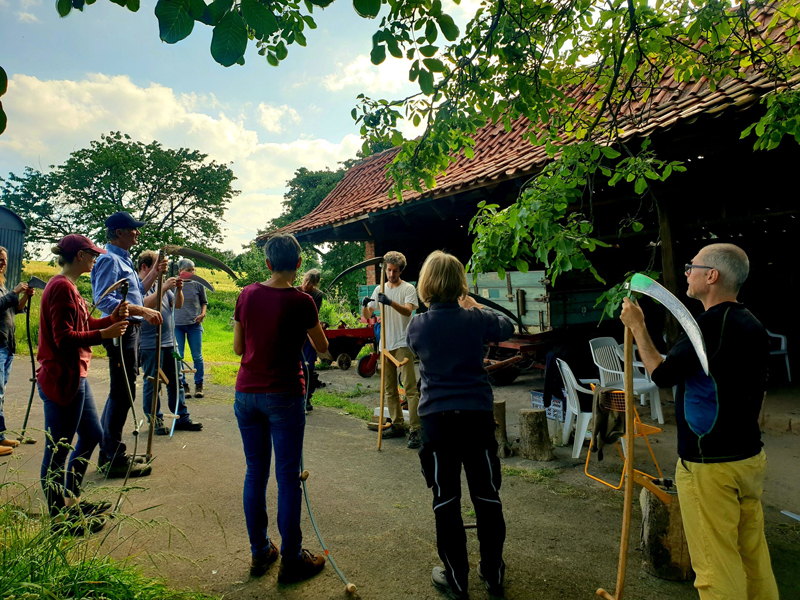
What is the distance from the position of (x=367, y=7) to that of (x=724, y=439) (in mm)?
2155

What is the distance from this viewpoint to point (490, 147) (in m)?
8.52

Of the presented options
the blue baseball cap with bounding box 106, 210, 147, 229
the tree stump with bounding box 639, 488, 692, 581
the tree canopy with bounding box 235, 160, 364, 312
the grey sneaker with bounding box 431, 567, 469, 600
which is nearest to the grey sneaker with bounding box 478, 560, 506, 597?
the grey sneaker with bounding box 431, 567, 469, 600

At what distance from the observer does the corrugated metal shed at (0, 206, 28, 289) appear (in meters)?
8.84

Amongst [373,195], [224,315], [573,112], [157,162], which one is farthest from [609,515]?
[157,162]

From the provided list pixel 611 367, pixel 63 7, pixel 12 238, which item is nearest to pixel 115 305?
pixel 63 7

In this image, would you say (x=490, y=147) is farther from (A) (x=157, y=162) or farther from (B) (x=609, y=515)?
(A) (x=157, y=162)

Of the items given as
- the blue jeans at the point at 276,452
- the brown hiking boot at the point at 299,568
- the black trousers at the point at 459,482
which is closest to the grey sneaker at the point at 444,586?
the black trousers at the point at 459,482

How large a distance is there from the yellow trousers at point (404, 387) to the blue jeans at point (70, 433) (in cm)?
268

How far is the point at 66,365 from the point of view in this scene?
9.68 ft

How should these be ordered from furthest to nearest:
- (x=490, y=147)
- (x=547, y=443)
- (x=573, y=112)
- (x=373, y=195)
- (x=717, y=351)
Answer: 1. (x=373, y=195)
2. (x=490, y=147)
3. (x=547, y=443)
4. (x=573, y=112)
5. (x=717, y=351)

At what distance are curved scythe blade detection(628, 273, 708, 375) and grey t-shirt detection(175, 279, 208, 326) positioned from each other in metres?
5.99

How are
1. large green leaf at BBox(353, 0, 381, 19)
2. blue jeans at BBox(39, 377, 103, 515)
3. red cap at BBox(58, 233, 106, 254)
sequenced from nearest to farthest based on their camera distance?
large green leaf at BBox(353, 0, 381, 19), blue jeans at BBox(39, 377, 103, 515), red cap at BBox(58, 233, 106, 254)

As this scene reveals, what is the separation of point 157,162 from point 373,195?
18.8m

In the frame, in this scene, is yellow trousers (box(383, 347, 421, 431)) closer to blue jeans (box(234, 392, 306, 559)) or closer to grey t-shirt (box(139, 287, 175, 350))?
blue jeans (box(234, 392, 306, 559))
